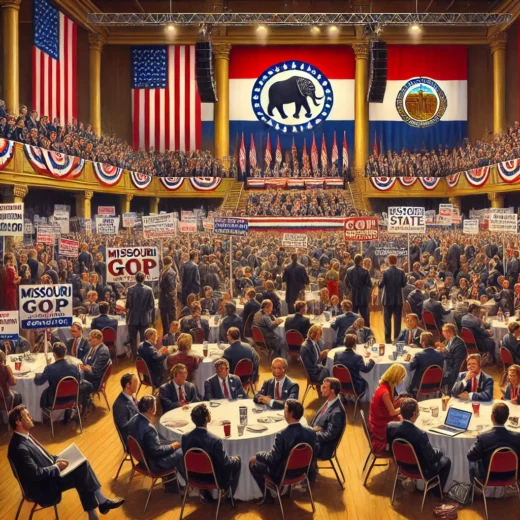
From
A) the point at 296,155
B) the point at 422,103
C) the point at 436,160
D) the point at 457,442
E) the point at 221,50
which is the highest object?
the point at 221,50

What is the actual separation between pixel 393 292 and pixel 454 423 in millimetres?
5751

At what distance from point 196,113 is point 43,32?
9.73 meters

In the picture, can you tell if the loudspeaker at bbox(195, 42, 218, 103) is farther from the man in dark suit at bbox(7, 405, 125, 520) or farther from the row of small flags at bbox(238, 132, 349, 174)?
the man in dark suit at bbox(7, 405, 125, 520)

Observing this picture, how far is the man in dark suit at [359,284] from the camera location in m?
12.7

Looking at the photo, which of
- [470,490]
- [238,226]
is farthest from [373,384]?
[238,226]

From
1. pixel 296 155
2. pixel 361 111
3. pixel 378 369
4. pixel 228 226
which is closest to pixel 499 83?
pixel 361 111

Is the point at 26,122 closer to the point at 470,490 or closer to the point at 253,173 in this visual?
the point at 253,173

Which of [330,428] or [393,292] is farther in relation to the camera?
[393,292]

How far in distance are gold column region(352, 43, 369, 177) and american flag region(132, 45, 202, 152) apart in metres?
7.66

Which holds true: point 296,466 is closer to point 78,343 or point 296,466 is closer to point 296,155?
point 78,343

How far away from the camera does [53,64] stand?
89.0 ft

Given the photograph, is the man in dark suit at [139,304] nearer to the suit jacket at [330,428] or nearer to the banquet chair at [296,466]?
the suit jacket at [330,428]

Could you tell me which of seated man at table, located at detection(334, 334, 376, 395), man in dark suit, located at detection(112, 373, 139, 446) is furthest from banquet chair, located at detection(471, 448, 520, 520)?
man in dark suit, located at detection(112, 373, 139, 446)

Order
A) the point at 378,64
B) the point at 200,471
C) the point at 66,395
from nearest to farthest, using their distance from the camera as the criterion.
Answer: the point at 200,471
the point at 66,395
the point at 378,64
